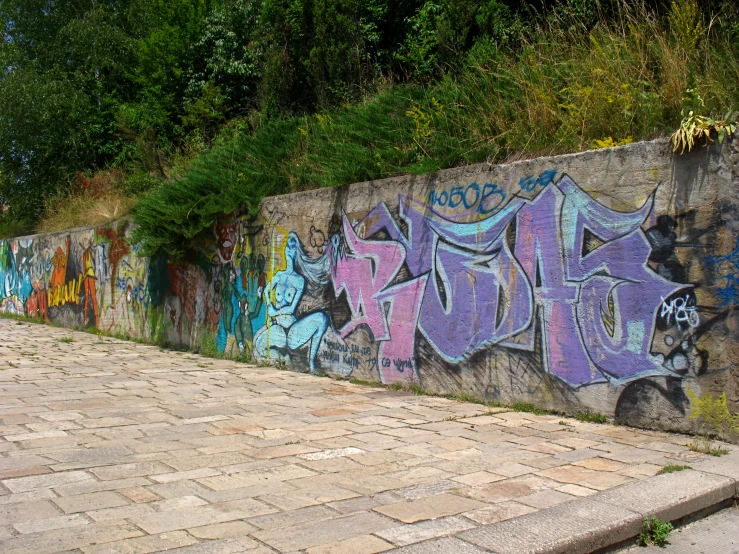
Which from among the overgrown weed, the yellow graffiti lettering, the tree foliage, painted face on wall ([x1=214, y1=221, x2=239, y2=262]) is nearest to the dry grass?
the tree foliage

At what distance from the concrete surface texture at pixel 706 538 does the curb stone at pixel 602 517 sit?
2.9 inches

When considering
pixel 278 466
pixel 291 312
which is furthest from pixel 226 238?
pixel 278 466

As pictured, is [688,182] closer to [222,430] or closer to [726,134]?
[726,134]

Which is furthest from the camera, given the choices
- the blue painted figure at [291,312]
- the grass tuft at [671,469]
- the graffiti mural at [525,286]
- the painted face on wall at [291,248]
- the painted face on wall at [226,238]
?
the painted face on wall at [226,238]

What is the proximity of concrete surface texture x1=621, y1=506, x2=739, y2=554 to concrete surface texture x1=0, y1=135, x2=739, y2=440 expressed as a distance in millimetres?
1215

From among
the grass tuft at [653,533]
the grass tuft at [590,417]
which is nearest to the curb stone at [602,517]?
the grass tuft at [653,533]

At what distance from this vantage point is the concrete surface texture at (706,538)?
3.62 m

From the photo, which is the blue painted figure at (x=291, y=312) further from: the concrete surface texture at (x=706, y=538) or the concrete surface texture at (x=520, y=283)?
the concrete surface texture at (x=706, y=538)

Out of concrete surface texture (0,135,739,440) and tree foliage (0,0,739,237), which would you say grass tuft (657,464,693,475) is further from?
tree foliage (0,0,739,237)

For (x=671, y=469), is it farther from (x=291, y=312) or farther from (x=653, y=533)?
(x=291, y=312)

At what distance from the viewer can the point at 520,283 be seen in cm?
648

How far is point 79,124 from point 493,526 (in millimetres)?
21920

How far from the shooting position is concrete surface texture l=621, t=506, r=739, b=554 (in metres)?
3.62

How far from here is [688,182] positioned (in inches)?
210
